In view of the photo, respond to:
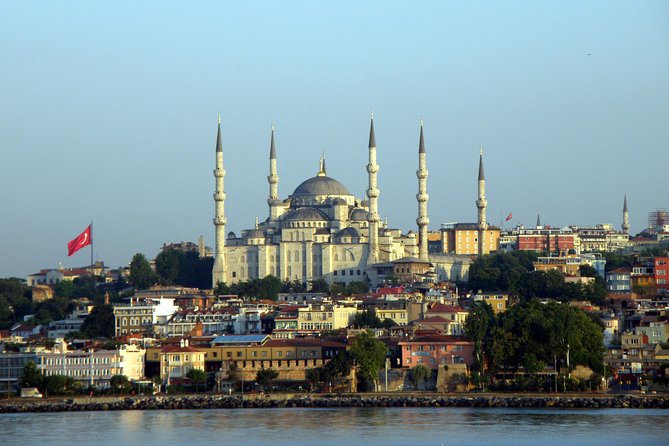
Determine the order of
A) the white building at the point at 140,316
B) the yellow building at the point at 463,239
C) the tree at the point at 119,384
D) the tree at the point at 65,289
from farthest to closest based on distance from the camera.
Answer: the yellow building at the point at 463,239
the tree at the point at 65,289
the white building at the point at 140,316
the tree at the point at 119,384

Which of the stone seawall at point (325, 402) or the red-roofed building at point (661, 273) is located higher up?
the red-roofed building at point (661, 273)

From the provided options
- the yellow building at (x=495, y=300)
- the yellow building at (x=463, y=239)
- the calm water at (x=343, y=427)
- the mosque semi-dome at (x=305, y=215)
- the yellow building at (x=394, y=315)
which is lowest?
the calm water at (x=343, y=427)

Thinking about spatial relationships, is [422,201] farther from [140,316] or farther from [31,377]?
[31,377]

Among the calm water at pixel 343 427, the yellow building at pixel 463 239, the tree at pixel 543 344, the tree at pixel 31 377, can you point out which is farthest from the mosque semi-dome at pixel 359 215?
the calm water at pixel 343 427

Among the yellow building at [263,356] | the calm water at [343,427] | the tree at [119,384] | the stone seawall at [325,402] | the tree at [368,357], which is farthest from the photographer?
the yellow building at [263,356]

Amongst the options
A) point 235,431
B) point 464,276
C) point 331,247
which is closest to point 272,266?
point 331,247

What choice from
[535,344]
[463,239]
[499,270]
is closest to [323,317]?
[535,344]

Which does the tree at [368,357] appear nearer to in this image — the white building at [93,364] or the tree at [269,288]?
the white building at [93,364]
